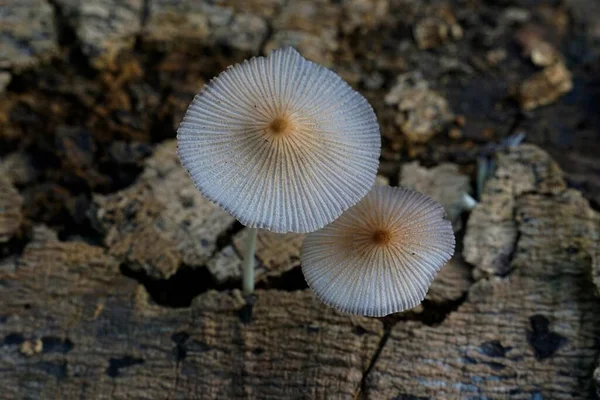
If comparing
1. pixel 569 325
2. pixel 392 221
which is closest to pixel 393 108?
pixel 392 221

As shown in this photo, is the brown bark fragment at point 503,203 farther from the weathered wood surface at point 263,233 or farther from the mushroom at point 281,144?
the mushroom at point 281,144

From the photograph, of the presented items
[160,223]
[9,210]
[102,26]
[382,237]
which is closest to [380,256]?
[382,237]

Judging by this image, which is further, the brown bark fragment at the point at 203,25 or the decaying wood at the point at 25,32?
the brown bark fragment at the point at 203,25

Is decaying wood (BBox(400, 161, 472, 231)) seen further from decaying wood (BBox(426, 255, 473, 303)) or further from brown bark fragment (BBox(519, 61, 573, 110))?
brown bark fragment (BBox(519, 61, 573, 110))

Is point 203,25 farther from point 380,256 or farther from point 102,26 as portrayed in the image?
point 380,256

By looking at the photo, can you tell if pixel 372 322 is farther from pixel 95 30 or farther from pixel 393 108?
pixel 95 30

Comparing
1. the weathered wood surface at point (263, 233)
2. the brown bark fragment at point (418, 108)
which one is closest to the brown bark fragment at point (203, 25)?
the weathered wood surface at point (263, 233)
